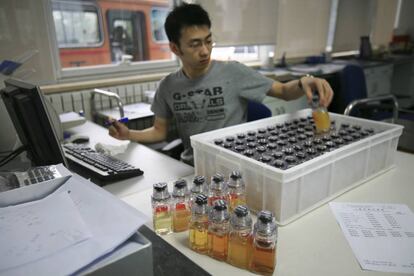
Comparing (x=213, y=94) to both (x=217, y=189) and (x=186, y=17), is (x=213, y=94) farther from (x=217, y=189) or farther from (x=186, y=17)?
(x=217, y=189)

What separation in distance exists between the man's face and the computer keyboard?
0.63m

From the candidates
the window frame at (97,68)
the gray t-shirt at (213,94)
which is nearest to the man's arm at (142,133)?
the gray t-shirt at (213,94)

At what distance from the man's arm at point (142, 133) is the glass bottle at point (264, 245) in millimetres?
1025

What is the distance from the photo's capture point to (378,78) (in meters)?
4.30

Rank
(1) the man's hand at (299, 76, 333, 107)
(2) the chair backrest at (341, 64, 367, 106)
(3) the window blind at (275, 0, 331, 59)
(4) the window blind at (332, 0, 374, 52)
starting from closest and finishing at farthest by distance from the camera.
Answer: (1) the man's hand at (299, 76, 333, 107)
(2) the chair backrest at (341, 64, 367, 106)
(3) the window blind at (275, 0, 331, 59)
(4) the window blind at (332, 0, 374, 52)

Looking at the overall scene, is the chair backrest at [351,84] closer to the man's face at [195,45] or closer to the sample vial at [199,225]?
the man's face at [195,45]

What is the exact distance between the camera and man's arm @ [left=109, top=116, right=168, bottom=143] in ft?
4.95

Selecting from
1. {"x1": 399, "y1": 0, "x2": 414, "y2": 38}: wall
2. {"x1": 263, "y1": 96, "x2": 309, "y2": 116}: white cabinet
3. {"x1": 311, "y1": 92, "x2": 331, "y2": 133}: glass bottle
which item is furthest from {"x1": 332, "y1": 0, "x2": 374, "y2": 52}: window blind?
{"x1": 311, "y1": 92, "x2": 331, "y2": 133}: glass bottle

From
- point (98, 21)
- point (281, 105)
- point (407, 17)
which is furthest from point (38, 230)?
point (407, 17)

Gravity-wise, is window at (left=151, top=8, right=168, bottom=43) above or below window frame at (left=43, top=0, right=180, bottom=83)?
above

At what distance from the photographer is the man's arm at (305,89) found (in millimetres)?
1251

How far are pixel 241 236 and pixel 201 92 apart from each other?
3.48 feet

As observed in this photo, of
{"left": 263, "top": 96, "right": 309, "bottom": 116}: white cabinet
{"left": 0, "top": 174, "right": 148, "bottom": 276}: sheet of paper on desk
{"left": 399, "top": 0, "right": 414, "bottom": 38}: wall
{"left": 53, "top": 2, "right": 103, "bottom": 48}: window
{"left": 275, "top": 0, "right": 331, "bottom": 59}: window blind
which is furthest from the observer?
{"left": 399, "top": 0, "right": 414, "bottom": 38}: wall

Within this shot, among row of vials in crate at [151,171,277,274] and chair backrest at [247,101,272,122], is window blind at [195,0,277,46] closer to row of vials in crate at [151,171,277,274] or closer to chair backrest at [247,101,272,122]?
chair backrest at [247,101,272,122]
